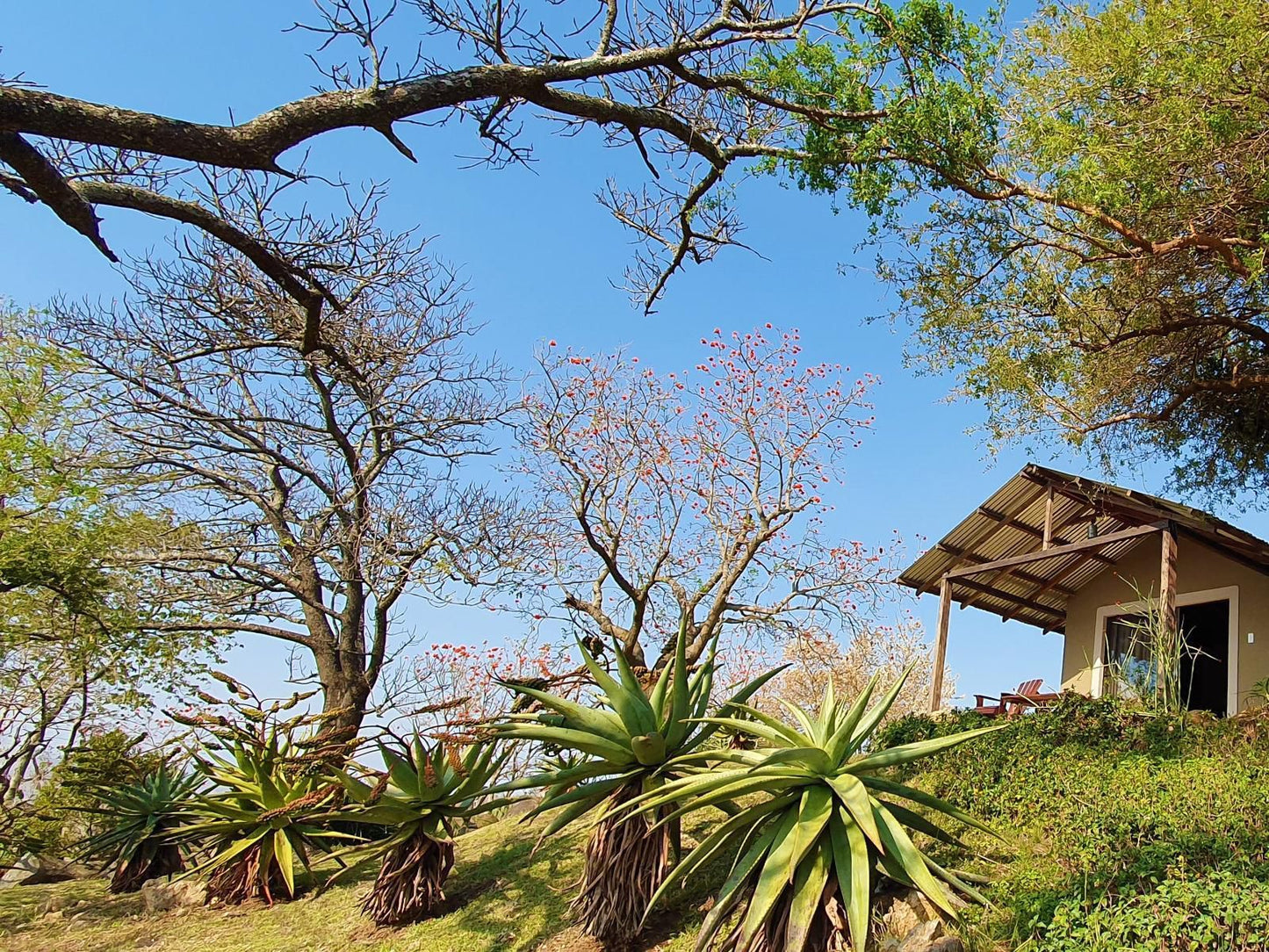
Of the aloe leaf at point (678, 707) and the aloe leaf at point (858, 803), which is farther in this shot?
the aloe leaf at point (678, 707)

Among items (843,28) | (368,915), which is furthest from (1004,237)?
(368,915)

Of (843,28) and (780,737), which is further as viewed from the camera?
(843,28)

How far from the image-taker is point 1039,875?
5.42 m

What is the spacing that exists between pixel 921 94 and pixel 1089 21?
5.52 metres

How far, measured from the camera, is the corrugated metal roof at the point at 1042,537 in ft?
43.5

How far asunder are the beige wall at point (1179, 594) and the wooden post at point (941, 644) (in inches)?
99.5

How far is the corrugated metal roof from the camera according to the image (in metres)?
13.2

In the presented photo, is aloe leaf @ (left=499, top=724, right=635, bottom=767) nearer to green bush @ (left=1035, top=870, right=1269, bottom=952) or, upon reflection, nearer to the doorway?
green bush @ (left=1035, top=870, right=1269, bottom=952)

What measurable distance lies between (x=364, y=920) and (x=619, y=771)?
3260 millimetres

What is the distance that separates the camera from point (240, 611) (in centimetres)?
1295

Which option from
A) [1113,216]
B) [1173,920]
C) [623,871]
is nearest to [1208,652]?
[1113,216]

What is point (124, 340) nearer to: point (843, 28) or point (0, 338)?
point (0, 338)

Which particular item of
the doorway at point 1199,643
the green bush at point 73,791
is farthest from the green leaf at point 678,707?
the doorway at point 1199,643

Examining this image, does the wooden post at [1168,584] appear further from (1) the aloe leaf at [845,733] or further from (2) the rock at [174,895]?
(2) the rock at [174,895]
